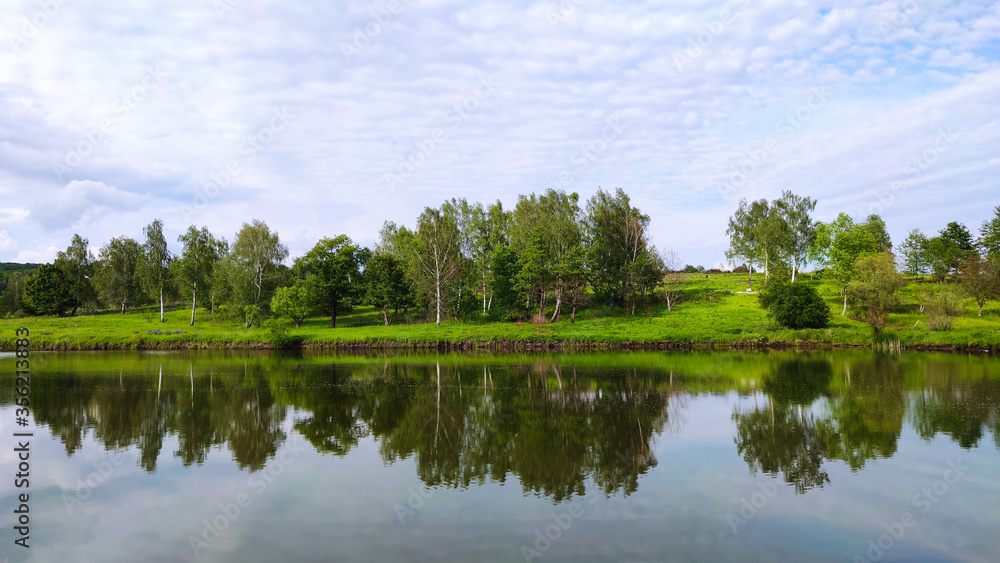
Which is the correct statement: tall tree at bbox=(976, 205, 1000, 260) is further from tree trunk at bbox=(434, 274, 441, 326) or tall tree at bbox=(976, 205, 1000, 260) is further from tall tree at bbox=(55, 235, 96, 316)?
tall tree at bbox=(55, 235, 96, 316)

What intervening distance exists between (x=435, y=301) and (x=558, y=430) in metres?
45.0

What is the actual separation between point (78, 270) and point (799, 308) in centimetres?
9308

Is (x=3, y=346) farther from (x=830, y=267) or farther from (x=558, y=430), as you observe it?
(x=830, y=267)

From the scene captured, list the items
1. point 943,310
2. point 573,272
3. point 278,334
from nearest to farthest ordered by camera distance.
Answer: point 943,310 → point 278,334 → point 573,272

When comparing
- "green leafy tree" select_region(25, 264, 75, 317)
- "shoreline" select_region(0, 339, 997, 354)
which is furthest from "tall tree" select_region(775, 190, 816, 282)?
"green leafy tree" select_region(25, 264, 75, 317)

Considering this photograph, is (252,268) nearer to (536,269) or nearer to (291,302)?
(291,302)

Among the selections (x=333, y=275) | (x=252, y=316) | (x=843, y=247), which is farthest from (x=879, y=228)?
(x=252, y=316)

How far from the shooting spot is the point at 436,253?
59000 millimetres

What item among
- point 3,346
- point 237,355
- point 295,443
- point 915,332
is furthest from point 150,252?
point 915,332

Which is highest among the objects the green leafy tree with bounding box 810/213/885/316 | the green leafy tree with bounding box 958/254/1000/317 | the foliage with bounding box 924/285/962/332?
the green leafy tree with bounding box 810/213/885/316

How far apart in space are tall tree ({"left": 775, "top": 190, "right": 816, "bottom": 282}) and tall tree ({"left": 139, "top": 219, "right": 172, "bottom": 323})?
78.0 metres

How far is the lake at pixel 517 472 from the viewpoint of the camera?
9.55 m

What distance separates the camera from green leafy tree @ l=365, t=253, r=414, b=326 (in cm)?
6294

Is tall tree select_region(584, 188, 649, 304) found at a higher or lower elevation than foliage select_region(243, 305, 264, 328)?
higher
